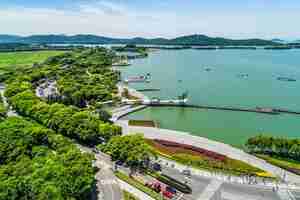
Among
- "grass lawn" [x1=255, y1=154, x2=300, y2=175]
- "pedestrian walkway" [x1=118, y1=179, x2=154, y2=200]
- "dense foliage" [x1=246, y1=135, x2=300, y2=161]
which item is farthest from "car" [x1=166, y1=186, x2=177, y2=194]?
"dense foliage" [x1=246, y1=135, x2=300, y2=161]

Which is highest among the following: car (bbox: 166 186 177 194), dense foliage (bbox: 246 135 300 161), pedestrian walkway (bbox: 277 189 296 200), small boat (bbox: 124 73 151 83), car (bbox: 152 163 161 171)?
small boat (bbox: 124 73 151 83)

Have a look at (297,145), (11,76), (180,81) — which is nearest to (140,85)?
(180,81)

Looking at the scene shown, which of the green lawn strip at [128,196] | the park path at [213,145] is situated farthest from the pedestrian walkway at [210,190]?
the park path at [213,145]

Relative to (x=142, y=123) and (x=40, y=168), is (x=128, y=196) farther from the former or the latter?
(x=142, y=123)

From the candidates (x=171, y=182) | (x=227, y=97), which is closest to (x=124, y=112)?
(x=171, y=182)

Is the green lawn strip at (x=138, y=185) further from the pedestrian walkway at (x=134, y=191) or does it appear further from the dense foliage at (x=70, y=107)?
the dense foliage at (x=70, y=107)

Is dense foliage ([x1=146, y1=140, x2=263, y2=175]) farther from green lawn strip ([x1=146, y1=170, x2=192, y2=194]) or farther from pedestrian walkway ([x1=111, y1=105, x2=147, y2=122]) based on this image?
pedestrian walkway ([x1=111, y1=105, x2=147, y2=122])

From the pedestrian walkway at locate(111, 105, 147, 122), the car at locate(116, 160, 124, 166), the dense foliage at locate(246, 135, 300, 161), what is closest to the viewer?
the car at locate(116, 160, 124, 166)

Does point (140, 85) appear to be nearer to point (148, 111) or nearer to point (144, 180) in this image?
point (148, 111)
